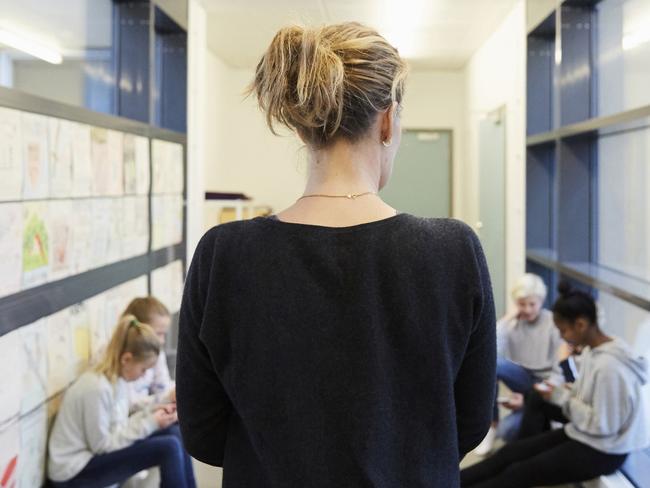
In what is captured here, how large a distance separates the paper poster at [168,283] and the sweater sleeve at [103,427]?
1134 millimetres

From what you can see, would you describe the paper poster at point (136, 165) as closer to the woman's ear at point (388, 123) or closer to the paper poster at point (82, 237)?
the paper poster at point (82, 237)

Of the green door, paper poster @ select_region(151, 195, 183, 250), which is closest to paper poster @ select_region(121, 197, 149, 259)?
paper poster @ select_region(151, 195, 183, 250)

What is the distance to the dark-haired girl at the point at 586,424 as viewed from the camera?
7.53 feet

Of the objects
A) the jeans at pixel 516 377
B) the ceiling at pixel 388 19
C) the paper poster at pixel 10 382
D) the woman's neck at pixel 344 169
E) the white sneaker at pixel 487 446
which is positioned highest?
the ceiling at pixel 388 19

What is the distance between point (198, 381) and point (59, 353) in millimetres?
1608

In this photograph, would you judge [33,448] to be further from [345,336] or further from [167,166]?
[167,166]

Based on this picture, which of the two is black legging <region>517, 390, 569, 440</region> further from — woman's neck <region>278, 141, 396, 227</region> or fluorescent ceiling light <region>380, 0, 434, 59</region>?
woman's neck <region>278, 141, 396, 227</region>

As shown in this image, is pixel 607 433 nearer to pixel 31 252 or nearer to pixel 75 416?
pixel 75 416

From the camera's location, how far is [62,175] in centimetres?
232

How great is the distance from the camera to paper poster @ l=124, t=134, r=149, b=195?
303 cm

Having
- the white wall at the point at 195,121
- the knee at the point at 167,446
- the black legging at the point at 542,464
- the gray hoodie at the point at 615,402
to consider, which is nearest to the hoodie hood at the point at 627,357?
the gray hoodie at the point at 615,402

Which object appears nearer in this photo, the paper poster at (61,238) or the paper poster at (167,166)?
the paper poster at (61,238)

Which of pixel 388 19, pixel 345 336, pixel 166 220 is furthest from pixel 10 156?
pixel 388 19

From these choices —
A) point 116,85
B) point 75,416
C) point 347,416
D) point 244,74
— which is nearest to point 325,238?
point 347,416
